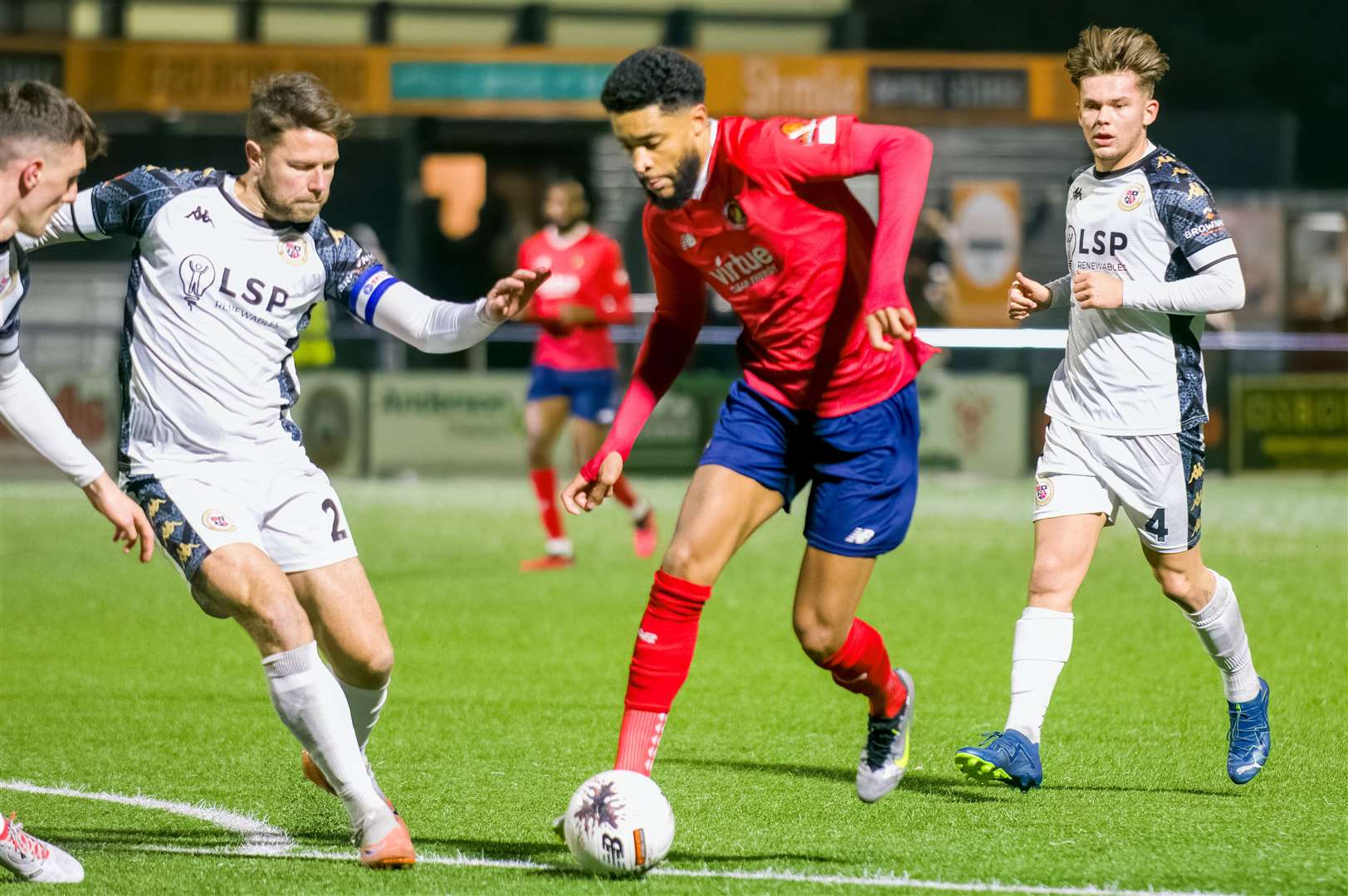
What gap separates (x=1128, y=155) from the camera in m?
6.02

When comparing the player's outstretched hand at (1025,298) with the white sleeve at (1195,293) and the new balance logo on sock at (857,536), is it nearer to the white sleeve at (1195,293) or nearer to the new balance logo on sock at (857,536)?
the white sleeve at (1195,293)

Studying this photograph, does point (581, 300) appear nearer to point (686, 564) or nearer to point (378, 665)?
point (378, 665)

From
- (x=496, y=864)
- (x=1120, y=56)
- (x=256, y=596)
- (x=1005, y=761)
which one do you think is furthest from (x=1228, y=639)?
(x=256, y=596)

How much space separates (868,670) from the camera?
5980 millimetres

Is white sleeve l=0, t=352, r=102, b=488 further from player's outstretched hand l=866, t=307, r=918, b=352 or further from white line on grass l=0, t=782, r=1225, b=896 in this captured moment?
player's outstretched hand l=866, t=307, r=918, b=352

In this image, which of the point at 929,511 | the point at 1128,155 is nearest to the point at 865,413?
the point at 1128,155

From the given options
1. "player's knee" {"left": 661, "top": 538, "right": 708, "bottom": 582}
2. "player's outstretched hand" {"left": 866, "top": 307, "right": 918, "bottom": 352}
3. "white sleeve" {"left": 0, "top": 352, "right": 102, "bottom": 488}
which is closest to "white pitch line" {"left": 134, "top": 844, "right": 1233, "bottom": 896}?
"player's knee" {"left": 661, "top": 538, "right": 708, "bottom": 582}

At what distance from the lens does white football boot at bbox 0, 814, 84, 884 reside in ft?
16.0

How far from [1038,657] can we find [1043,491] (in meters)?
0.55

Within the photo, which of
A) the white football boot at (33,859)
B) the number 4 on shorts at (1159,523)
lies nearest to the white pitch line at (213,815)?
the white football boot at (33,859)

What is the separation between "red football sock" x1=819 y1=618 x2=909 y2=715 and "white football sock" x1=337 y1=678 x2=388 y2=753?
1.36 meters

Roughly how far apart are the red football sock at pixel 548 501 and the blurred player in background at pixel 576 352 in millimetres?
11

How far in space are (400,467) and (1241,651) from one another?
13.2 m

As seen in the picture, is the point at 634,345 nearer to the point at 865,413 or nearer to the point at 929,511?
the point at 929,511
